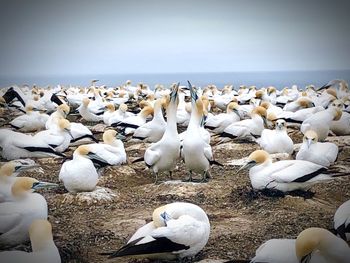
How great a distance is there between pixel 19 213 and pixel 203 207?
170 centimetres

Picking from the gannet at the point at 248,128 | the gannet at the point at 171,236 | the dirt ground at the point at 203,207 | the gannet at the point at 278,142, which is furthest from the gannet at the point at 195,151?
the gannet at the point at 248,128

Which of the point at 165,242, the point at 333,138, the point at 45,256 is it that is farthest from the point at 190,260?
the point at 333,138

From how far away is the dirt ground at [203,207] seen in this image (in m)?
3.67

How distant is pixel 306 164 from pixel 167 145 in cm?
152

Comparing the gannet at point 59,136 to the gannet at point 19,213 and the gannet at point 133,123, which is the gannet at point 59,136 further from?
the gannet at point 19,213

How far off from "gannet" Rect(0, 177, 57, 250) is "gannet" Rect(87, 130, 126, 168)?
179 centimetres

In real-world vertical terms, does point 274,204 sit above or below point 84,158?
below

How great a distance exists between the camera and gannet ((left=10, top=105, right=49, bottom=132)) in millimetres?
8930

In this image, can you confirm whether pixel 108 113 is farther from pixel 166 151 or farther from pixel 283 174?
pixel 283 174

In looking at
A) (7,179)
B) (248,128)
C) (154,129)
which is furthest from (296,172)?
(154,129)

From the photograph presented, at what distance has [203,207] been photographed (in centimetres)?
459

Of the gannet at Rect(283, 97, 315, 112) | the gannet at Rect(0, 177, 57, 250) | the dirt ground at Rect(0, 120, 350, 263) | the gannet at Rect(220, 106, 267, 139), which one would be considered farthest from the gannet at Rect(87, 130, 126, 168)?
the gannet at Rect(283, 97, 315, 112)

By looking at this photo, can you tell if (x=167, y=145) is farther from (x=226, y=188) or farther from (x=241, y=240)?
(x=241, y=240)

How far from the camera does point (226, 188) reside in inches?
203
